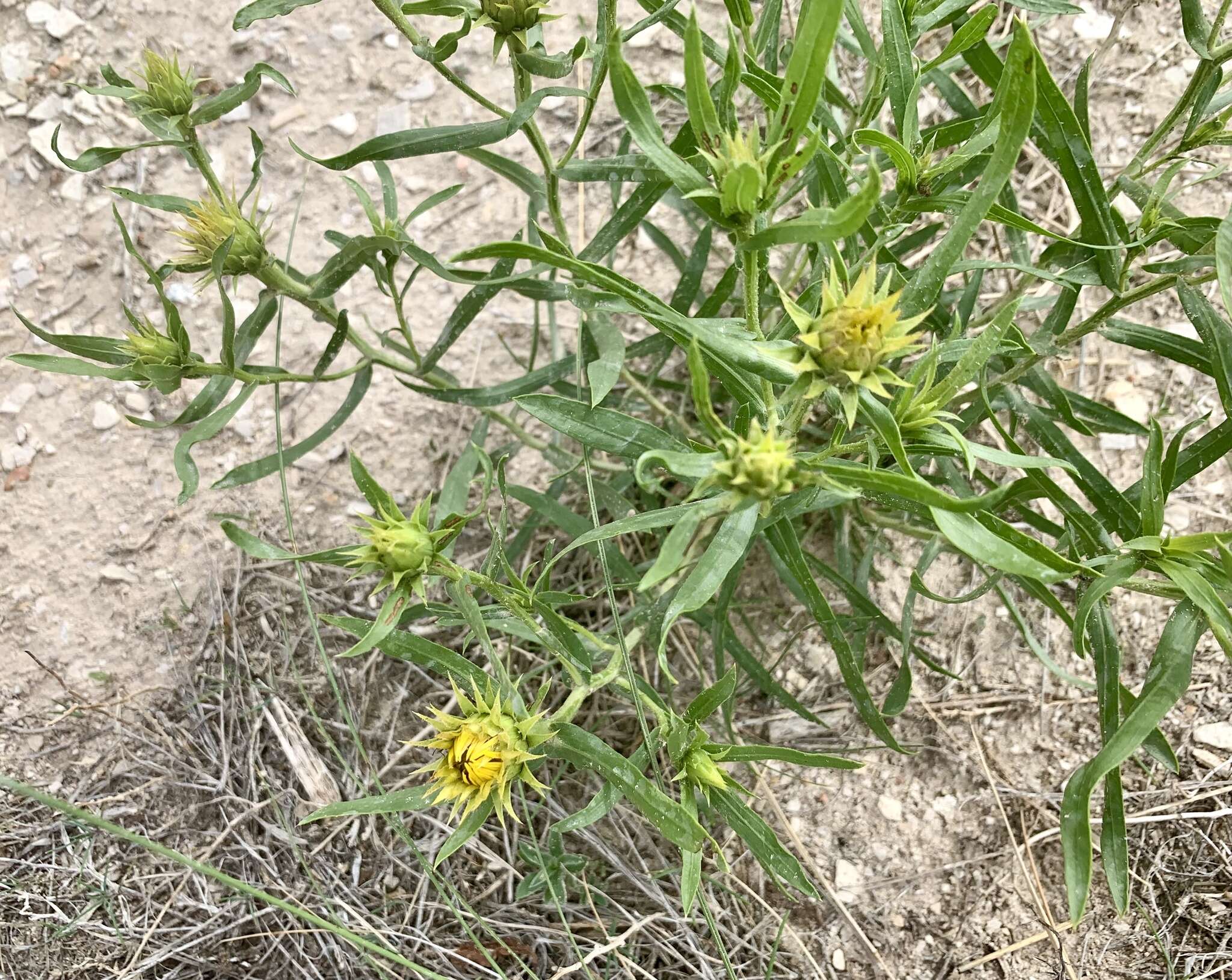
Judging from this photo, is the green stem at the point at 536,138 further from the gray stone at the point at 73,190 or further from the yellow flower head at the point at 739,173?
the gray stone at the point at 73,190

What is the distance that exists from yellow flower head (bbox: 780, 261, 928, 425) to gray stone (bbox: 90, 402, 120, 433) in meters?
2.01

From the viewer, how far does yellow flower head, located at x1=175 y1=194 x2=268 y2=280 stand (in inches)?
59.1

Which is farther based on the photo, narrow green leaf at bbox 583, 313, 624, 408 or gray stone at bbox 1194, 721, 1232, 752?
gray stone at bbox 1194, 721, 1232, 752

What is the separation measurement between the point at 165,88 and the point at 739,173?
1.04 meters

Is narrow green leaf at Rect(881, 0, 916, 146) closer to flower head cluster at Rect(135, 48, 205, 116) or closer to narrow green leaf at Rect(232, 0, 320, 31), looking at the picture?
narrow green leaf at Rect(232, 0, 320, 31)

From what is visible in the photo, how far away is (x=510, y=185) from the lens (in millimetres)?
2508

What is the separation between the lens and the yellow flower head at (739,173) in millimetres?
1055

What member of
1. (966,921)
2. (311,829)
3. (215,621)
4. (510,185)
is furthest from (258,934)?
(510,185)

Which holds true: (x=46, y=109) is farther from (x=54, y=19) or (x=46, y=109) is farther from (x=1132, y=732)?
(x=1132, y=732)

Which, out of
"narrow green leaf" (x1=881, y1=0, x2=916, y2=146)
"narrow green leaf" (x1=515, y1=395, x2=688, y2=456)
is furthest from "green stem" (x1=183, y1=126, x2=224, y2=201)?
"narrow green leaf" (x1=881, y1=0, x2=916, y2=146)

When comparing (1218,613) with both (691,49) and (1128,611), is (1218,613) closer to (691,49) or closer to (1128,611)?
(1128,611)

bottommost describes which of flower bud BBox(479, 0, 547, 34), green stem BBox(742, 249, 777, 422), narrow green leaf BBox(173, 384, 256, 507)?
narrow green leaf BBox(173, 384, 256, 507)

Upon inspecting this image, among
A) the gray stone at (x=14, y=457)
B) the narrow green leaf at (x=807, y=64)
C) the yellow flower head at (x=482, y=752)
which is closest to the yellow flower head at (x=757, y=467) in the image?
the narrow green leaf at (x=807, y=64)

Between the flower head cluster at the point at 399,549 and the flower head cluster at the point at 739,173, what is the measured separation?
56 cm
